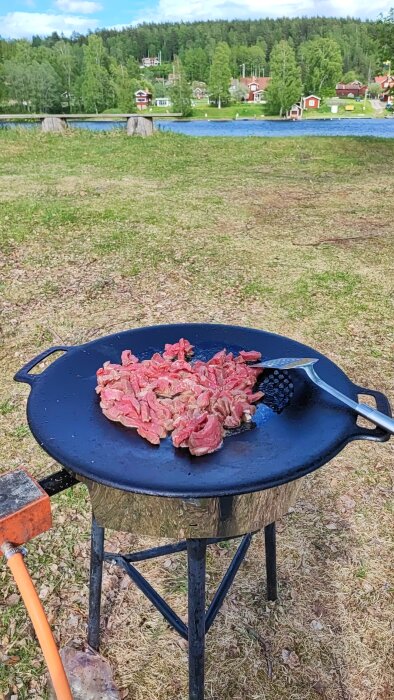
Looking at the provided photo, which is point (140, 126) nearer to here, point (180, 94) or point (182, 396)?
point (182, 396)

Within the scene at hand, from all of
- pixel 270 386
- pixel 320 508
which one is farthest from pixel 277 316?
pixel 270 386

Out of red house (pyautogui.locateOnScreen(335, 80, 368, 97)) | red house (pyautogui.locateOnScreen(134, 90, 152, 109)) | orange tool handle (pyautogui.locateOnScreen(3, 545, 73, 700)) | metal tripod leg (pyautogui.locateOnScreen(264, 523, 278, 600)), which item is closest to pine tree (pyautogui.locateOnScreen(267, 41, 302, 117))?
red house (pyautogui.locateOnScreen(134, 90, 152, 109))

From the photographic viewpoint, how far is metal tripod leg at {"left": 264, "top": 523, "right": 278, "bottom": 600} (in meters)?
Answer: 2.13

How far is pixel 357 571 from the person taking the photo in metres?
2.49

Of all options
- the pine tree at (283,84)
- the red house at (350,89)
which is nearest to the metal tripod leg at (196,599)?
the pine tree at (283,84)

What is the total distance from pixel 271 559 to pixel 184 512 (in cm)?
117

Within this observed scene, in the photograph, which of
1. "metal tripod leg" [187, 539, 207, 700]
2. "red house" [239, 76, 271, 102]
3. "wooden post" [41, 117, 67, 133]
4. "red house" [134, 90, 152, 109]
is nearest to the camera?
"metal tripod leg" [187, 539, 207, 700]

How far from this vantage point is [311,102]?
1922 inches

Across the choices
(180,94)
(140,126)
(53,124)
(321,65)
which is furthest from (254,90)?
(53,124)

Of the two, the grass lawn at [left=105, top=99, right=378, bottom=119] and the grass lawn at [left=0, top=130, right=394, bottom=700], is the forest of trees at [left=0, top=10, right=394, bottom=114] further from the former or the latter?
the grass lawn at [left=0, top=130, right=394, bottom=700]

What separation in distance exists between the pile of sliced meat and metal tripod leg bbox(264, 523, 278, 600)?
0.83 metres

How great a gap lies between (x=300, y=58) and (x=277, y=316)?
53.3 m

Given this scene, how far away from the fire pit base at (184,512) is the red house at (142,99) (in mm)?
54546

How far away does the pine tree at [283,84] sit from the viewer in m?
43.7
